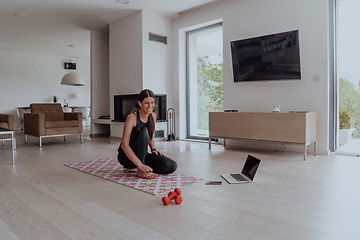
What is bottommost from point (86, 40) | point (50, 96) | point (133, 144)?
point (133, 144)

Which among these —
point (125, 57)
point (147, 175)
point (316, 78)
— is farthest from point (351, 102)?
point (125, 57)

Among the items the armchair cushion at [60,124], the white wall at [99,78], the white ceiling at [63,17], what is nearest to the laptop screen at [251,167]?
the white ceiling at [63,17]

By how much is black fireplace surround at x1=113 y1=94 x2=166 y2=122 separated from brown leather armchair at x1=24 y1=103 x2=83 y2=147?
2.92 feet

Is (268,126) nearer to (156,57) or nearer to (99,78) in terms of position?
(156,57)

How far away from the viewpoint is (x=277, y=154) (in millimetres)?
4102

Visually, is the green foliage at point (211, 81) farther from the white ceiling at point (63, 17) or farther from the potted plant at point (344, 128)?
the potted plant at point (344, 128)

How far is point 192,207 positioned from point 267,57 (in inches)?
128

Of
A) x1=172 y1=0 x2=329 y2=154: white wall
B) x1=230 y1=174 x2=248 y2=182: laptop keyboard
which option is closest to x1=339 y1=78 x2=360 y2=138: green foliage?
x1=172 y1=0 x2=329 y2=154: white wall

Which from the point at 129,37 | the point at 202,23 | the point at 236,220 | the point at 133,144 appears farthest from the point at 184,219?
the point at 129,37

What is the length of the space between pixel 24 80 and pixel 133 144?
8.54 m

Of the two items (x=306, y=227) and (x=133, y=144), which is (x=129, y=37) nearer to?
(x=133, y=144)

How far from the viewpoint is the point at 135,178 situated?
8.96 ft

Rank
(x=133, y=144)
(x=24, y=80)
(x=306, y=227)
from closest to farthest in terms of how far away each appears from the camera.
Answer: (x=306, y=227)
(x=133, y=144)
(x=24, y=80)

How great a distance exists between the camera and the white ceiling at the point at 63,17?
5246mm
